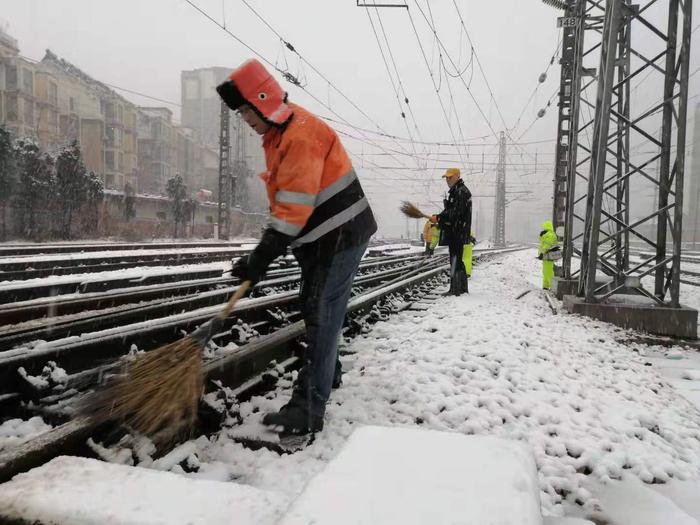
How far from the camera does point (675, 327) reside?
636cm

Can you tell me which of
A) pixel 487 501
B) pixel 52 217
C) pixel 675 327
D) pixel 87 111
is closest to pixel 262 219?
pixel 87 111

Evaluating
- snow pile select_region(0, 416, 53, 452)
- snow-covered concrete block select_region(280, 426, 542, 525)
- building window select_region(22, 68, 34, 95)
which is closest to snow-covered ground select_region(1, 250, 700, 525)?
snow-covered concrete block select_region(280, 426, 542, 525)

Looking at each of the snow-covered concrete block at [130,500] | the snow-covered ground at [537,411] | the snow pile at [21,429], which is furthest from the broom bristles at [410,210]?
the snow-covered concrete block at [130,500]

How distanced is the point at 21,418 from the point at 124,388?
2.24 feet

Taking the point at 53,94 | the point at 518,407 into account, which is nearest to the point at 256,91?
the point at 518,407

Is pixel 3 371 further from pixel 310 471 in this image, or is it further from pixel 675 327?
pixel 675 327

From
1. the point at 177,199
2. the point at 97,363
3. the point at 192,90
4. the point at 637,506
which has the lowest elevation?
the point at 637,506

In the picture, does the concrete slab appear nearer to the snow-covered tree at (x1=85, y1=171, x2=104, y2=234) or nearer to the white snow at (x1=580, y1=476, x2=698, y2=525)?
the white snow at (x1=580, y1=476, x2=698, y2=525)

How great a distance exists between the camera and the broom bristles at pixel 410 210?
10109mm

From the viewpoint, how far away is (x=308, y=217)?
2438 mm

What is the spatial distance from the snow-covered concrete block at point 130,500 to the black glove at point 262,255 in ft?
3.88

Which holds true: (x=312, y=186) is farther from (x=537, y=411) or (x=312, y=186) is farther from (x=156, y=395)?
(x=537, y=411)

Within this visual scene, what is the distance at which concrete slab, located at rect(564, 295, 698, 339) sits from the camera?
631 centimetres

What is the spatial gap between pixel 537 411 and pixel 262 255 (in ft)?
6.79
